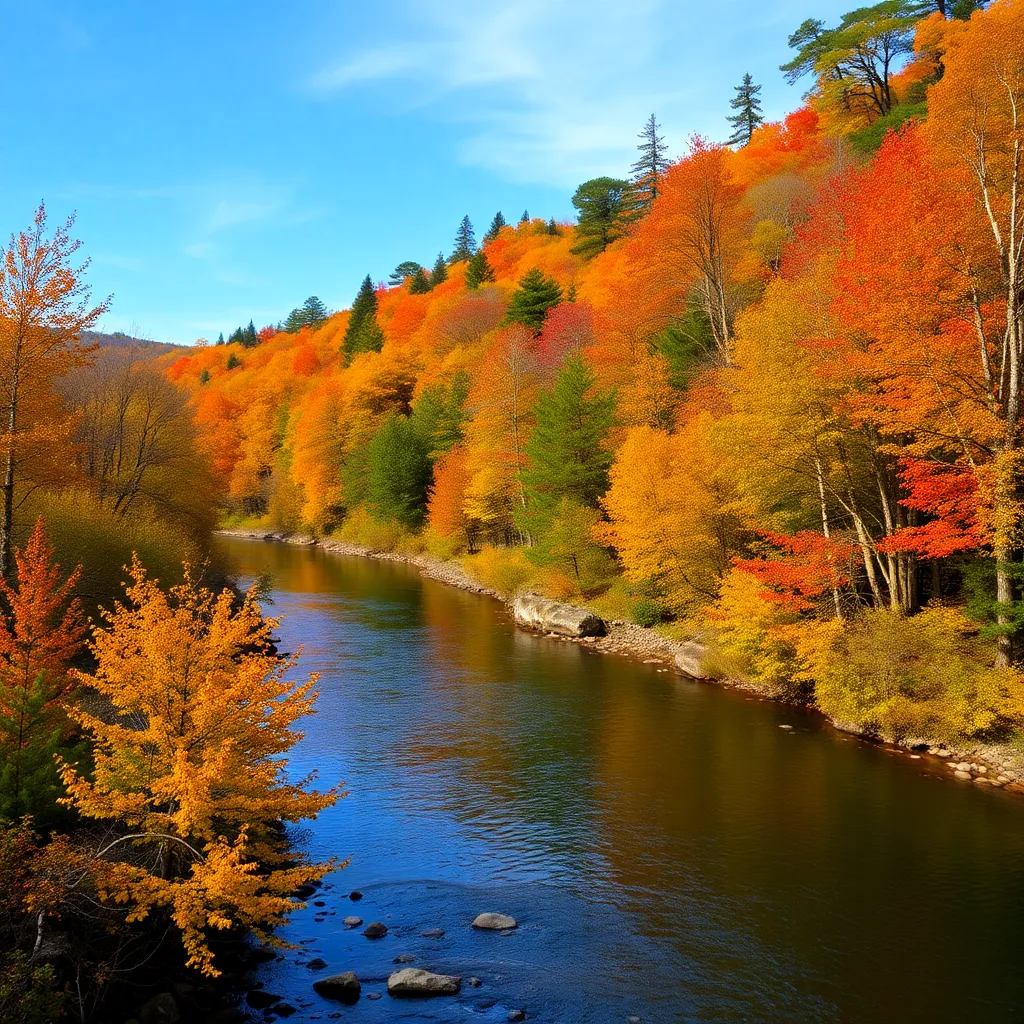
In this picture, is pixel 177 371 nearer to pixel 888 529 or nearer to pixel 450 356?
pixel 450 356

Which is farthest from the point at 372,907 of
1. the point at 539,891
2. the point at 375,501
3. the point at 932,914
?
the point at 375,501

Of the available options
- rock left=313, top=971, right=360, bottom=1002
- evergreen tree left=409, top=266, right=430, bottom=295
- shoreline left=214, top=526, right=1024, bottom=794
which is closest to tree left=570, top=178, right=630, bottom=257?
evergreen tree left=409, top=266, right=430, bottom=295

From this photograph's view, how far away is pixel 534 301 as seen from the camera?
57.7m

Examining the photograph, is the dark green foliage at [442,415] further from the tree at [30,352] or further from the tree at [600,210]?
the tree at [30,352]

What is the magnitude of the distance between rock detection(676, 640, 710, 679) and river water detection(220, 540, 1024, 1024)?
2.07 m

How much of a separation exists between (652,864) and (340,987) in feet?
18.4

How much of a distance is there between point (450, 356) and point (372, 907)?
188 ft

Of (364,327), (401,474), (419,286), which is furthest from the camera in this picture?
(419,286)

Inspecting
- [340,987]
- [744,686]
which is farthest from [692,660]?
[340,987]

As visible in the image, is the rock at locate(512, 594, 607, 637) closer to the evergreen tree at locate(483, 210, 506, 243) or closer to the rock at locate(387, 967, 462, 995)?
the rock at locate(387, 967, 462, 995)

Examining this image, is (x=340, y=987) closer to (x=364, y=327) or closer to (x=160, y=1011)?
(x=160, y=1011)

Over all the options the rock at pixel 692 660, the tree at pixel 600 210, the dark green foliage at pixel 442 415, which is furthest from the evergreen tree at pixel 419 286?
the rock at pixel 692 660

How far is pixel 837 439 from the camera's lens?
20.5 m

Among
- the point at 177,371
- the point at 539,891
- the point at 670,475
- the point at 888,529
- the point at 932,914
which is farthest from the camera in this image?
the point at 177,371
